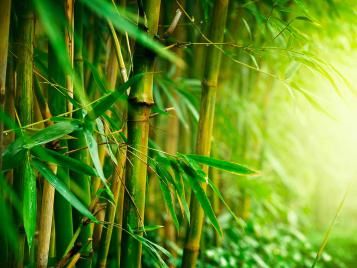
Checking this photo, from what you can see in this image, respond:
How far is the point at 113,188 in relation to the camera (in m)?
0.82

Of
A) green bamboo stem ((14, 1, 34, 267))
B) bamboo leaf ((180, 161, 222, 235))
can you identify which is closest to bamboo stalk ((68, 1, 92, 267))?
green bamboo stem ((14, 1, 34, 267))

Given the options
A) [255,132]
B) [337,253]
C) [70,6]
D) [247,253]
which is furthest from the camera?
[337,253]

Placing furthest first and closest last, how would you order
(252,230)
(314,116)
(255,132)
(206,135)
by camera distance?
(314,116) → (252,230) → (255,132) → (206,135)

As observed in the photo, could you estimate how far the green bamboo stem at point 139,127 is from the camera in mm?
723

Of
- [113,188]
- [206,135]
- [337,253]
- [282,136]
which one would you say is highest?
[206,135]

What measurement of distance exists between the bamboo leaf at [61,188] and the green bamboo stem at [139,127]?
107 mm

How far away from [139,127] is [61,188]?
0.57 feet

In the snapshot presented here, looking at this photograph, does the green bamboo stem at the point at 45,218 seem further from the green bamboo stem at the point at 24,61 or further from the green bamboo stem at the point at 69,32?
the green bamboo stem at the point at 69,32

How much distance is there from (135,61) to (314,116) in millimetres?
2612

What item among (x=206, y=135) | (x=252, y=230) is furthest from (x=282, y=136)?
(x=206, y=135)

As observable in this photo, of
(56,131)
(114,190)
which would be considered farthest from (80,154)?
(56,131)

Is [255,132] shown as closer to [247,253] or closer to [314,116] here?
[247,253]

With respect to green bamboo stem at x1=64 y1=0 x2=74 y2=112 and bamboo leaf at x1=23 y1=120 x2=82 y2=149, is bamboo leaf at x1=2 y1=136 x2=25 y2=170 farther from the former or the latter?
green bamboo stem at x1=64 y1=0 x2=74 y2=112

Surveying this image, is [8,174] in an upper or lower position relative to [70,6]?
lower
